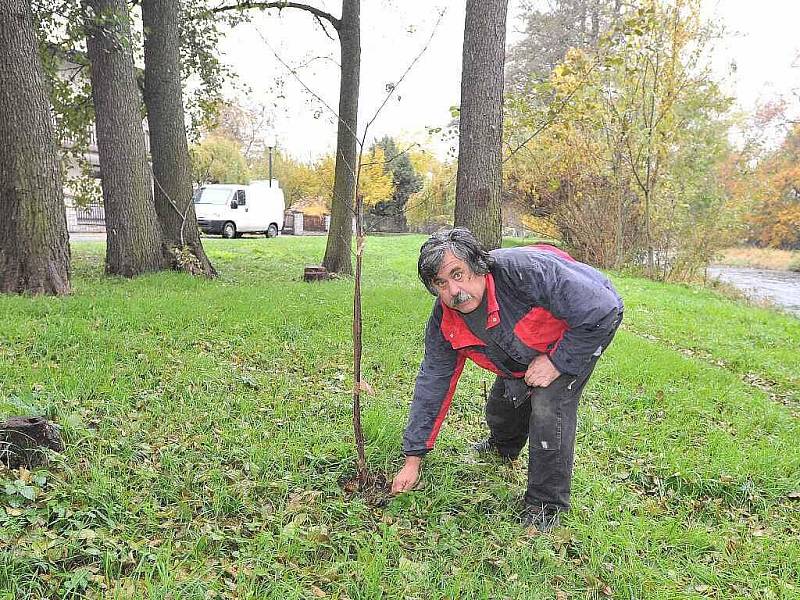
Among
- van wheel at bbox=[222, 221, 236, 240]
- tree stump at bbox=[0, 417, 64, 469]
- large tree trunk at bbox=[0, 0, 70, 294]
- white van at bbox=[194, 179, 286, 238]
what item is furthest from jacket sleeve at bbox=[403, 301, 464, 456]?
van wheel at bbox=[222, 221, 236, 240]

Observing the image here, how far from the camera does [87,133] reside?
10273mm

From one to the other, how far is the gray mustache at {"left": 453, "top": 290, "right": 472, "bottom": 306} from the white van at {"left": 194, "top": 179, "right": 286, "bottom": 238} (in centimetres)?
1918

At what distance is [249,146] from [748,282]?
1275 inches

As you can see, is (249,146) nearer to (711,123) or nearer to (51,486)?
(711,123)

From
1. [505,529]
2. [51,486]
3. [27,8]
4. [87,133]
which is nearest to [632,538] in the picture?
[505,529]

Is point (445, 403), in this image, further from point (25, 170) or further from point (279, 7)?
point (279, 7)

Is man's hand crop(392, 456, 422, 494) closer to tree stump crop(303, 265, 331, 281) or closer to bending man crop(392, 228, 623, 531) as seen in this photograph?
bending man crop(392, 228, 623, 531)

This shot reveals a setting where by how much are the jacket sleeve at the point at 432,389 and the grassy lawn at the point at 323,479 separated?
339 mm

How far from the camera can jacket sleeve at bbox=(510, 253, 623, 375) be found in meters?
2.41

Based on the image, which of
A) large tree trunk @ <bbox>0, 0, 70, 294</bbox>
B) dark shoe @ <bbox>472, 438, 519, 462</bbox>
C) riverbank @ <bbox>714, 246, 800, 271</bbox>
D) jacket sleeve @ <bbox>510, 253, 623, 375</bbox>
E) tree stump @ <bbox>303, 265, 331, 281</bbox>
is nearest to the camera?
jacket sleeve @ <bbox>510, 253, 623, 375</bbox>

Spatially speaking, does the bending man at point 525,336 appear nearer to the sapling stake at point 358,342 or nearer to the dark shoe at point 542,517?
the dark shoe at point 542,517

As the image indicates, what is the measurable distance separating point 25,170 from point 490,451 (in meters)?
5.37

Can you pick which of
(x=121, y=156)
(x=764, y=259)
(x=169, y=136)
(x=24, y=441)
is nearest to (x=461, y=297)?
(x=24, y=441)

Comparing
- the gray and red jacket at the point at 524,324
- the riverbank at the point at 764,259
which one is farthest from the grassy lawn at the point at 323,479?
the riverbank at the point at 764,259
